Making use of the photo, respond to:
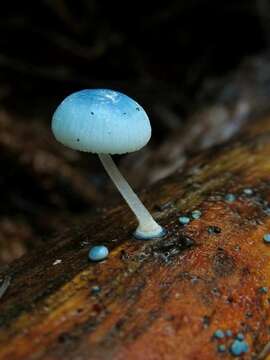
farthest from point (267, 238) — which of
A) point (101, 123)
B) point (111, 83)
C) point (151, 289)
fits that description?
point (111, 83)

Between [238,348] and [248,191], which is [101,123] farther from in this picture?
[248,191]

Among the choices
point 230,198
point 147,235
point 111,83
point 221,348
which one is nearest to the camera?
point 221,348

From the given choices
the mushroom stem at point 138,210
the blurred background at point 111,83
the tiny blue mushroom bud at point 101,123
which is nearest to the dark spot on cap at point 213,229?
the mushroom stem at point 138,210

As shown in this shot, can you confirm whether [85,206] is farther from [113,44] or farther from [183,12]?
[183,12]

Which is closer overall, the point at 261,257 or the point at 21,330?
the point at 21,330

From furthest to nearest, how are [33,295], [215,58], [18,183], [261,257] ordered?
[215,58]
[18,183]
[261,257]
[33,295]

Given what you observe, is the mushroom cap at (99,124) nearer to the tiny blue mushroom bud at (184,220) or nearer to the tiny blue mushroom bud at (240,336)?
the tiny blue mushroom bud at (184,220)

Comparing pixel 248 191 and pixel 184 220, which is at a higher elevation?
pixel 184 220

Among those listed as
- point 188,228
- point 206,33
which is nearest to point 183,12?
point 206,33
